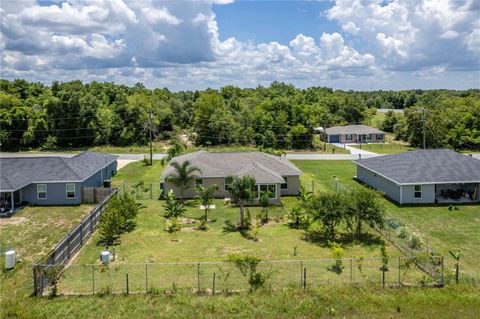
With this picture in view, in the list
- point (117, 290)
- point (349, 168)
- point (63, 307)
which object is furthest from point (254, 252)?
point (349, 168)

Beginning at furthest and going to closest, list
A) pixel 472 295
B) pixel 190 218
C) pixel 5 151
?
pixel 5 151
pixel 190 218
pixel 472 295

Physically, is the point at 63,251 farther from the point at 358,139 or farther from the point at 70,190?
the point at 358,139

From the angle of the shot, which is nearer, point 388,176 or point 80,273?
point 80,273

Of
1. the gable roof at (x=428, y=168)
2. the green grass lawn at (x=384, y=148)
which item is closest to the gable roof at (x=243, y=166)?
the gable roof at (x=428, y=168)

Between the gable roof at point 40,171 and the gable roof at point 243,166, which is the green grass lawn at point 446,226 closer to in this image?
the gable roof at point 243,166

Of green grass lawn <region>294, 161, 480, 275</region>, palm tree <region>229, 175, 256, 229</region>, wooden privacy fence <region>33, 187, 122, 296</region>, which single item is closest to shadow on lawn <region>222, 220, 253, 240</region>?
palm tree <region>229, 175, 256, 229</region>

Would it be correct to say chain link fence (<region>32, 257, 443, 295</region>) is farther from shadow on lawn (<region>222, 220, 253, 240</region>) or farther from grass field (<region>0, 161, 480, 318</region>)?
shadow on lawn (<region>222, 220, 253, 240</region>)

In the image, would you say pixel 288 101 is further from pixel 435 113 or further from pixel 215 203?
pixel 215 203

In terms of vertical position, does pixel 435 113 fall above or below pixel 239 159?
above
